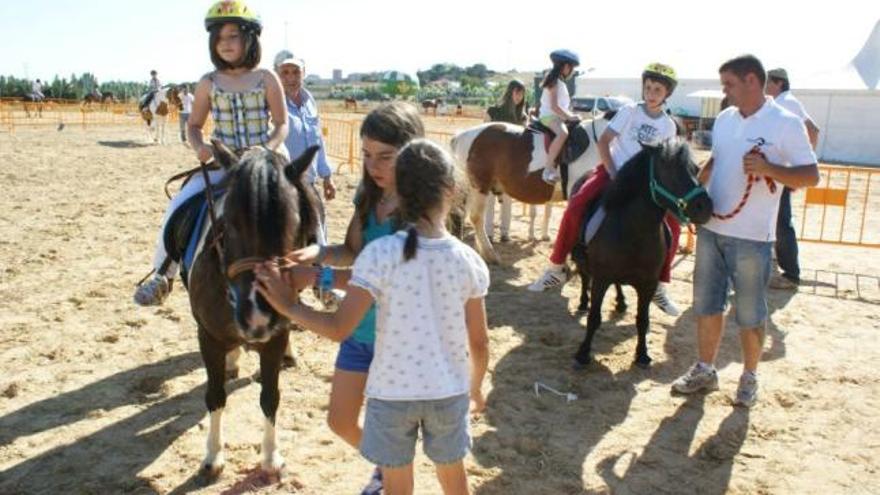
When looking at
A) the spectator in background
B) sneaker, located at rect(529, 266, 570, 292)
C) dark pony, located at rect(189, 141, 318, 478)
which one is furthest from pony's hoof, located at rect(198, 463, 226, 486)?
sneaker, located at rect(529, 266, 570, 292)

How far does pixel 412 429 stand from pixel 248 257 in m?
0.91

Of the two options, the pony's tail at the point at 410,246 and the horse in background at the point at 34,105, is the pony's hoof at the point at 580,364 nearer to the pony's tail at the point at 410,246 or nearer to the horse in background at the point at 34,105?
the pony's tail at the point at 410,246

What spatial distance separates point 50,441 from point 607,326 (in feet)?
14.9

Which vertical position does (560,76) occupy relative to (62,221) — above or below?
above

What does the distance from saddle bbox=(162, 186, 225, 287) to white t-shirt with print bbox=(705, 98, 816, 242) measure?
3.20 metres

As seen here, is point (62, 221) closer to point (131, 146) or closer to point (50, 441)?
point (50, 441)

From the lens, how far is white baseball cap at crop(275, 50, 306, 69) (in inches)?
239

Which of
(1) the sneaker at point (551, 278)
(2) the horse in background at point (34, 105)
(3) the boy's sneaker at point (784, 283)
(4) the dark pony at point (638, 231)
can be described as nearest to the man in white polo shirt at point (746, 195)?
(4) the dark pony at point (638, 231)

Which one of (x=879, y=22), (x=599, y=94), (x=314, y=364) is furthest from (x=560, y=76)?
(x=599, y=94)

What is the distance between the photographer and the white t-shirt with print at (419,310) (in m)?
2.25

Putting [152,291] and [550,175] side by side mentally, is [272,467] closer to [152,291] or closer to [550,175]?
[152,291]

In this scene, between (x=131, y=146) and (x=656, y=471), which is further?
(x=131, y=146)

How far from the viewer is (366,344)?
2.74 m

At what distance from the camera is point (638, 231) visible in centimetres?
513
